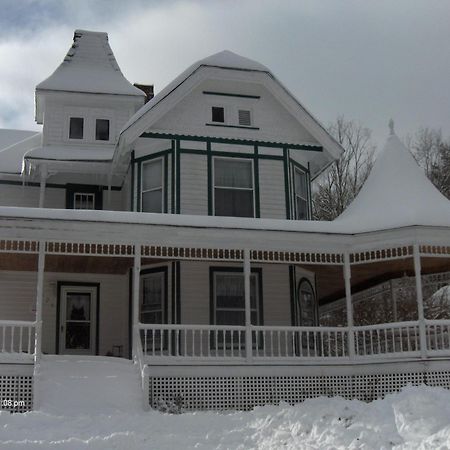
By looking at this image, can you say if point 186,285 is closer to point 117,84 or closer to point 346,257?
point 346,257

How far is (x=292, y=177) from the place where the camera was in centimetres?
1995

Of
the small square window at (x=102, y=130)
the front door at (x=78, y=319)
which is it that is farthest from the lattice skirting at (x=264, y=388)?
the small square window at (x=102, y=130)

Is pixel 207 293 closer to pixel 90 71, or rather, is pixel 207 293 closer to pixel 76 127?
pixel 76 127

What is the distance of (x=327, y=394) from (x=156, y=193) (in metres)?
7.05

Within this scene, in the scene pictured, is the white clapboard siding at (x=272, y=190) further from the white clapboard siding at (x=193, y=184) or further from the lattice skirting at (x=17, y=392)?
the lattice skirting at (x=17, y=392)

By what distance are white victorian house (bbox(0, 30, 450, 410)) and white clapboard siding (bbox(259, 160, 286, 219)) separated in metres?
0.06

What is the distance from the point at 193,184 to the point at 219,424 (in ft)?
27.6

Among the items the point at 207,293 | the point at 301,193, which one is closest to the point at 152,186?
the point at 207,293

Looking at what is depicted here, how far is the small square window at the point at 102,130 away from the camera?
72.3ft

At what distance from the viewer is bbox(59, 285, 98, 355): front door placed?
19.4m

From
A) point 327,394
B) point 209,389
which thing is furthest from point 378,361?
point 209,389

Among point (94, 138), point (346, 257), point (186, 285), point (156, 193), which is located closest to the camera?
point (346, 257)

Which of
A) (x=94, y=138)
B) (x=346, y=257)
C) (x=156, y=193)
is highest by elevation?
(x=94, y=138)

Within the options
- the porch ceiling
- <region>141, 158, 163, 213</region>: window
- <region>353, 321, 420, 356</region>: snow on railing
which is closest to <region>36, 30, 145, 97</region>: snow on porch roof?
<region>141, 158, 163, 213</region>: window
